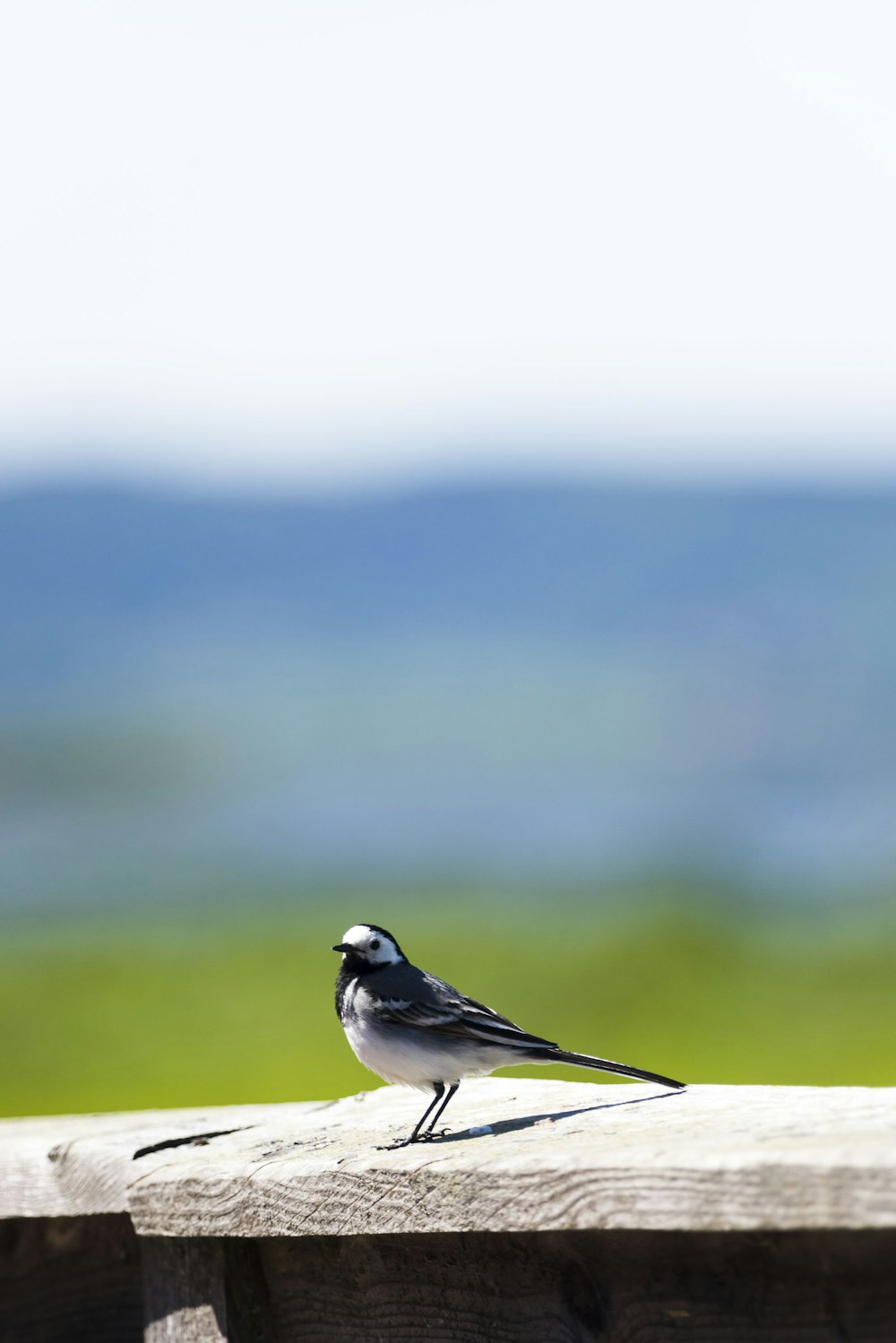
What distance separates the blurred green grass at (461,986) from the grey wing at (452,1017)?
12.9 metres

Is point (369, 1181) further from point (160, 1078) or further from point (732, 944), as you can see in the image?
point (732, 944)

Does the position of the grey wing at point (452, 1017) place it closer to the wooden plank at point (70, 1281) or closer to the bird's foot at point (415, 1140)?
the bird's foot at point (415, 1140)

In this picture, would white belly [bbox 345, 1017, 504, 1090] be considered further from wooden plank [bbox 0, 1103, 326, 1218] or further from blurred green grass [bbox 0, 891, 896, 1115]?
blurred green grass [bbox 0, 891, 896, 1115]

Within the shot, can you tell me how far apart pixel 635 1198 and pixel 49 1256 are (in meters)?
2.04

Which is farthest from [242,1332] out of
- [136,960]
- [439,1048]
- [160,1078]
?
[136,960]

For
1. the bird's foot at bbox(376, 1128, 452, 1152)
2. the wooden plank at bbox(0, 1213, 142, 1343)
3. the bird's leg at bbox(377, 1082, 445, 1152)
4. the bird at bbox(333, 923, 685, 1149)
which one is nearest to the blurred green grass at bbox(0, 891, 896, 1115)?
the bird at bbox(333, 923, 685, 1149)

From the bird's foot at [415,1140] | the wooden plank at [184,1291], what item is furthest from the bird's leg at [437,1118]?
the wooden plank at [184,1291]

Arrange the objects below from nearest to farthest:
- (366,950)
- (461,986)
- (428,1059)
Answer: (428,1059), (366,950), (461,986)

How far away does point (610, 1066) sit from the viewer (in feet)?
14.0

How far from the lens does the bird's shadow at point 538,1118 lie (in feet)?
12.0

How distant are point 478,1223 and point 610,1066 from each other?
1273mm

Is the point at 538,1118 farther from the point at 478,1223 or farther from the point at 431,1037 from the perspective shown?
the point at 431,1037

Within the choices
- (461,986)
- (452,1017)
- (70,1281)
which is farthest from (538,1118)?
(461,986)

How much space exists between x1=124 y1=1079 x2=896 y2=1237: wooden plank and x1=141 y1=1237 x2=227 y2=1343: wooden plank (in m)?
0.08
